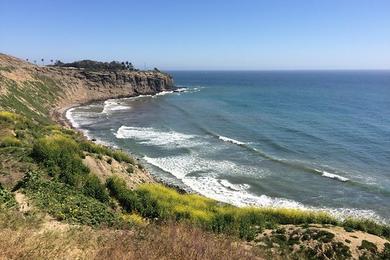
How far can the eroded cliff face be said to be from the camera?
6919 cm

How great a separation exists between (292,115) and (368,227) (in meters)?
57.0

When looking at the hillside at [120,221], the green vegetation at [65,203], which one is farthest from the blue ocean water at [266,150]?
the green vegetation at [65,203]

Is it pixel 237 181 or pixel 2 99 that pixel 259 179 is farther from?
pixel 2 99

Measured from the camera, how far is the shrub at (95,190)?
19.8m

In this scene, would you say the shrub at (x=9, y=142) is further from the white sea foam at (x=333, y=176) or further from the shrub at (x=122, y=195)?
the white sea foam at (x=333, y=176)

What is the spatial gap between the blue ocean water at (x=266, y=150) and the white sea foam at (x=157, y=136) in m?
0.13

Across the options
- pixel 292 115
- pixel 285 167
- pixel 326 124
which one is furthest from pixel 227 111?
pixel 285 167

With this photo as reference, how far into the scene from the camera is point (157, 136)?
192 feet

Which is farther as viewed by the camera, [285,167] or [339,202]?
[285,167]

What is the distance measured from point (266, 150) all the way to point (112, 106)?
5314 centimetres

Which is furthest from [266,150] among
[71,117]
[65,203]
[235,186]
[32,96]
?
[32,96]

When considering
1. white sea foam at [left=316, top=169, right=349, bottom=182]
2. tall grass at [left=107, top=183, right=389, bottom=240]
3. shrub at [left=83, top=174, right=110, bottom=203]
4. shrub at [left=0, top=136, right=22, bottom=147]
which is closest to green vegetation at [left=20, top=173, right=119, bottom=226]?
shrub at [left=83, top=174, right=110, bottom=203]

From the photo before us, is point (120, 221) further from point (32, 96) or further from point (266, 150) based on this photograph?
point (32, 96)

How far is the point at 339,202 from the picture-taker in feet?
112
